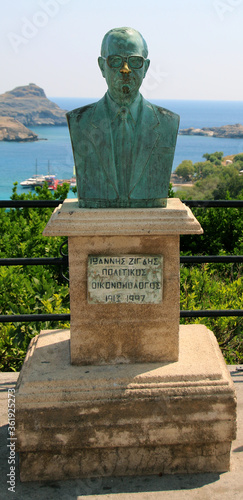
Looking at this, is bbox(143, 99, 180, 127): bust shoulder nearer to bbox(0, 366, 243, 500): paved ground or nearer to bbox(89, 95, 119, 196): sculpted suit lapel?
bbox(89, 95, 119, 196): sculpted suit lapel

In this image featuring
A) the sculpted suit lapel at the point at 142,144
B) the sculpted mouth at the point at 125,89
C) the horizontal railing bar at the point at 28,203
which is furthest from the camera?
the horizontal railing bar at the point at 28,203

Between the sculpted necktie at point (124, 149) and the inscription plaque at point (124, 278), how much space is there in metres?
0.35

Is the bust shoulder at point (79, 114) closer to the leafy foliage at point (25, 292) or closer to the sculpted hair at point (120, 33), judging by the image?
the sculpted hair at point (120, 33)

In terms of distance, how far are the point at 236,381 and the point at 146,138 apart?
1.74 metres

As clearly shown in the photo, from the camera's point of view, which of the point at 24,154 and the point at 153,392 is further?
the point at 24,154

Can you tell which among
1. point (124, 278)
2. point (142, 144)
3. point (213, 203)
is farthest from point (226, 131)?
point (124, 278)

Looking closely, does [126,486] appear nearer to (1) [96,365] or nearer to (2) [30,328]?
(1) [96,365]

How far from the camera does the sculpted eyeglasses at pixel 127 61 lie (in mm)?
2645

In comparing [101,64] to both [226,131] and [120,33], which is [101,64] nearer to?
[120,33]

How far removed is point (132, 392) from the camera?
2707 millimetres

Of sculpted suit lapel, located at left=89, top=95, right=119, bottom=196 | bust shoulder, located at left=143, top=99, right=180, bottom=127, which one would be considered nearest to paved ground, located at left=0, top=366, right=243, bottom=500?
sculpted suit lapel, located at left=89, top=95, right=119, bottom=196

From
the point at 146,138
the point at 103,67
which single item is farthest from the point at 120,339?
the point at 103,67

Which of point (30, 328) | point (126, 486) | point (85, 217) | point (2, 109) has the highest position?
point (2, 109)

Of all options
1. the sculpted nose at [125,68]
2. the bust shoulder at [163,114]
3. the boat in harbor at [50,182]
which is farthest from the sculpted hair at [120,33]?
the boat in harbor at [50,182]
